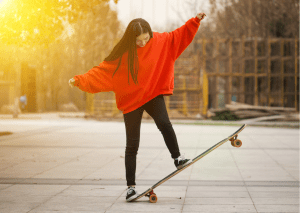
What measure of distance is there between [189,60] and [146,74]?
1914cm

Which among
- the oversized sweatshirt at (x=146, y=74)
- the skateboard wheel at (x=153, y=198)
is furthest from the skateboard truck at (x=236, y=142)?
the skateboard wheel at (x=153, y=198)

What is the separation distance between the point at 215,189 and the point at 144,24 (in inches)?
88.2

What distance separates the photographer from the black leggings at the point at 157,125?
491 cm

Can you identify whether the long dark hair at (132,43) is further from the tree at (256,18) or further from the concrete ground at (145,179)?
the tree at (256,18)

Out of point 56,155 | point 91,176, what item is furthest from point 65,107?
point 91,176

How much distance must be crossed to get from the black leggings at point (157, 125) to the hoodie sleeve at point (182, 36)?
1.71 ft

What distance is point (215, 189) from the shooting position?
578cm

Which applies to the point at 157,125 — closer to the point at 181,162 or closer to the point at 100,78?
the point at 181,162

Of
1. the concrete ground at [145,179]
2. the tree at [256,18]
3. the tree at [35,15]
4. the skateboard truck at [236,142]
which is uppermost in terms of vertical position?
the tree at [256,18]

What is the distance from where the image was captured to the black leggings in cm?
491

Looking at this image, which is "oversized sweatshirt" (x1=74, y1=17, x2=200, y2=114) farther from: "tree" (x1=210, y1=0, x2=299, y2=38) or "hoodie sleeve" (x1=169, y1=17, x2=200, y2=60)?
"tree" (x1=210, y1=0, x2=299, y2=38)

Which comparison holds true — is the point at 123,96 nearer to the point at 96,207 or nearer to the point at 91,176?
the point at 96,207

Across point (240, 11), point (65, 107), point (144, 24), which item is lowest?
point (65, 107)

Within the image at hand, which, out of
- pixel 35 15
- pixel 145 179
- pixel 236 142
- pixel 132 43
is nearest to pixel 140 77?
pixel 132 43
